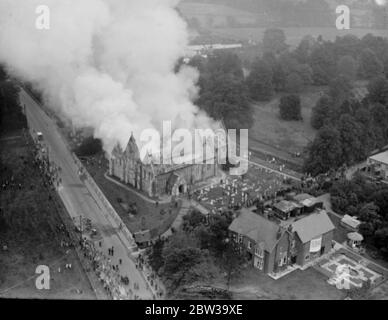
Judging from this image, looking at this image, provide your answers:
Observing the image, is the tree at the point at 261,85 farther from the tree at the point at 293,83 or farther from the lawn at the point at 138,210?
the lawn at the point at 138,210

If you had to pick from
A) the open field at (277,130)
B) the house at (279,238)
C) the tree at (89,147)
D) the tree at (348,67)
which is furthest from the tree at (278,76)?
the house at (279,238)

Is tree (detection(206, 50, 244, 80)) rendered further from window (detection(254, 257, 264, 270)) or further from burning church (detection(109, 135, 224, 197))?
window (detection(254, 257, 264, 270))

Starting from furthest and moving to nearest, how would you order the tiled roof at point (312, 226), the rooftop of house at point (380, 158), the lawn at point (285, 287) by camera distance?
the rooftop of house at point (380, 158), the tiled roof at point (312, 226), the lawn at point (285, 287)

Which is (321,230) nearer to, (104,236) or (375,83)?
(104,236)

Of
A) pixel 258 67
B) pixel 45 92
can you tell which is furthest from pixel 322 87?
pixel 45 92

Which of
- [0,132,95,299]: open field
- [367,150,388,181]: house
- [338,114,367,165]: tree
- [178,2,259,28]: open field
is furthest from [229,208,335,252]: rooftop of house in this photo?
[178,2,259,28]: open field
